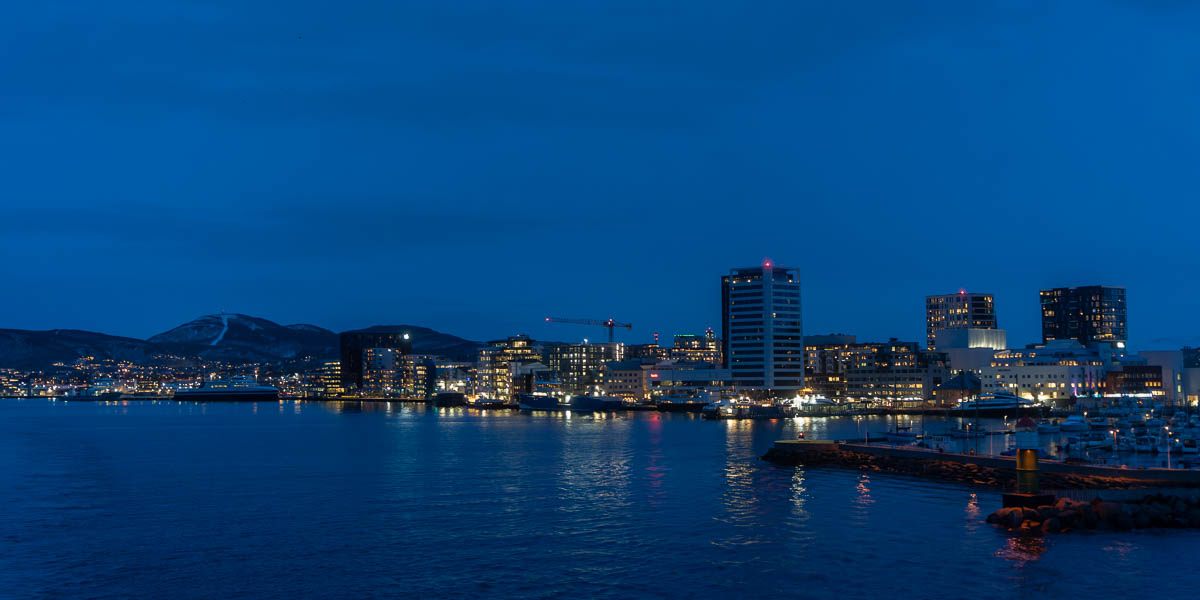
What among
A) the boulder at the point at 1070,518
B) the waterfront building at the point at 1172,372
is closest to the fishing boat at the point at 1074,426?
the boulder at the point at 1070,518

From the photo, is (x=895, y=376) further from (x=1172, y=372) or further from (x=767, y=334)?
(x=1172, y=372)

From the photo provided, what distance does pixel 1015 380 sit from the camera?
16400 cm

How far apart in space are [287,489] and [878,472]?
32.0 m

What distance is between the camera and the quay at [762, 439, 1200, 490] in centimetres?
4328

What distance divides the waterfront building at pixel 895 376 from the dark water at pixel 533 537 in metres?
121

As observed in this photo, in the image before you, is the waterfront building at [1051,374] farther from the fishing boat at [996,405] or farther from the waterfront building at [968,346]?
the fishing boat at [996,405]

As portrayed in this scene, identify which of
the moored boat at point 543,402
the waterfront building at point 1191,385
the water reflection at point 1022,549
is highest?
the waterfront building at point 1191,385

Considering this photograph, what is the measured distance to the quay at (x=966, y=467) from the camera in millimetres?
43281

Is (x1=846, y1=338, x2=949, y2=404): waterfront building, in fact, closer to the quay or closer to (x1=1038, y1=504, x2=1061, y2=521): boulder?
the quay

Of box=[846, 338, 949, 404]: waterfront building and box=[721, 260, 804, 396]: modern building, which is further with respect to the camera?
box=[846, 338, 949, 404]: waterfront building

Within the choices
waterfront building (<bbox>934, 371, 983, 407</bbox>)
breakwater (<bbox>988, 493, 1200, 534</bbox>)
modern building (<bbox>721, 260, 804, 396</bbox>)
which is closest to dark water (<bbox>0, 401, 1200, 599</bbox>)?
breakwater (<bbox>988, 493, 1200, 534</bbox>)

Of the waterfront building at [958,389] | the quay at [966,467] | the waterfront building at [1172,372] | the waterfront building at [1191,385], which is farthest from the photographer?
the waterfront building at [958,389]

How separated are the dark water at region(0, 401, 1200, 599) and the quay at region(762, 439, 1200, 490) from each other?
2.33 meters

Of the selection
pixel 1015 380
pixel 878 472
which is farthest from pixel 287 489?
pixel 1015 380
